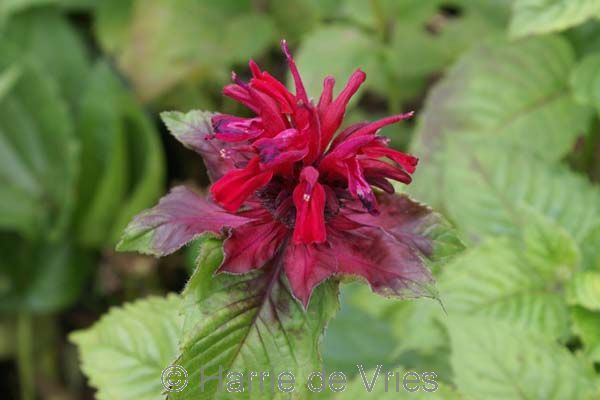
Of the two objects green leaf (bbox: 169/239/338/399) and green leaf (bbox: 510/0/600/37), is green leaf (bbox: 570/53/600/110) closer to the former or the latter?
green leaf (bbox: 510/0/600/37)

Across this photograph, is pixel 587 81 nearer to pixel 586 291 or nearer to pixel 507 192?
pixel 507 192

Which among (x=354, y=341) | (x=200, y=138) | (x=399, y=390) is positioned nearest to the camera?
(x=200, y=138)

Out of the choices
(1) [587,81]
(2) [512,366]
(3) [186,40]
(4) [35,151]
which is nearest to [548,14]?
(1) [587,81]

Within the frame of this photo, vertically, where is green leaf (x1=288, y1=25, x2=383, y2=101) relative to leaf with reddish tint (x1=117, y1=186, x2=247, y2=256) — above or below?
below

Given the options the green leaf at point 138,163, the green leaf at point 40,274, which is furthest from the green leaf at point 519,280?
the green leaf at point 40,274

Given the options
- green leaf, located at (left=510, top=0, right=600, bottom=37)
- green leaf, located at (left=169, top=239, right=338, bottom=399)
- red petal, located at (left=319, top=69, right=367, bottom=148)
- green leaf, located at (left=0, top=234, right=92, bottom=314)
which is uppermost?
red petal, located at (left=319, top=69, right=367, bottom=148)

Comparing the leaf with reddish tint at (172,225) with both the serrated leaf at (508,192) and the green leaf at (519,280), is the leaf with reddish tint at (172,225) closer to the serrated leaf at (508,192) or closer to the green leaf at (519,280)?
the green leaf at (519,280)

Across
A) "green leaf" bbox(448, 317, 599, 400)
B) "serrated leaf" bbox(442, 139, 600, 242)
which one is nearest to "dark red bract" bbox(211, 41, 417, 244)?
"green leaf" bbox(448, 317, 599, 400)
